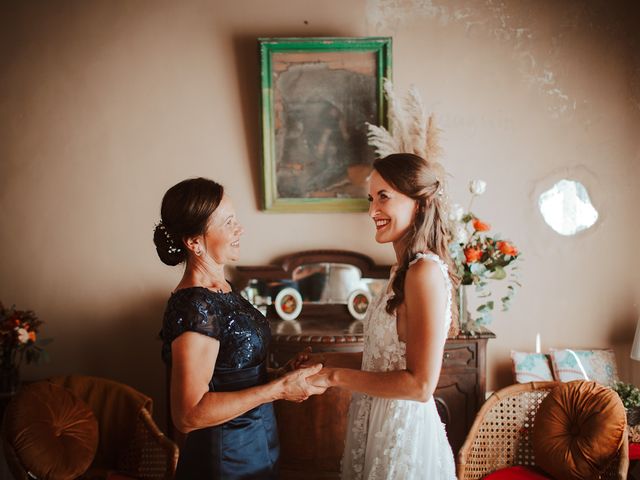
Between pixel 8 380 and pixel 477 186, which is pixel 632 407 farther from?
pixel 8 380

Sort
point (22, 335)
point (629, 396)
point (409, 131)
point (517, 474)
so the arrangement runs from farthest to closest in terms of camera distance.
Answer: point (409, 131) < point (22, 335) < point (629, 396) < point (517, 474)

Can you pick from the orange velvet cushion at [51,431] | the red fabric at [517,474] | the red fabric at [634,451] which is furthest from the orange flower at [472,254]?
the orange velvet cushion at [51,431]

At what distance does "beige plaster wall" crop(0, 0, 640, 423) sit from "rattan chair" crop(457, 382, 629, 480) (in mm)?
738

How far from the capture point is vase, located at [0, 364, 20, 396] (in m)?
2.89

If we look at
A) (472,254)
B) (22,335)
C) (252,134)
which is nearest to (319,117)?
(252,134)

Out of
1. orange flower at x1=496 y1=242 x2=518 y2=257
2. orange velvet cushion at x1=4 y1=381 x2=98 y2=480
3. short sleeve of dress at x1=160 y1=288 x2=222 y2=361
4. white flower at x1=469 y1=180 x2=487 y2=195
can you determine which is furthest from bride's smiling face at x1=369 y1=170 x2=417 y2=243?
orange velvet cushion at x1=4 y1=381 x2=98 y2=480

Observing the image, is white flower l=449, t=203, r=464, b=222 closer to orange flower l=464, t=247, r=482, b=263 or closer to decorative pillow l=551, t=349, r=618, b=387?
orange flower l=464, t=247, r=482, b=263

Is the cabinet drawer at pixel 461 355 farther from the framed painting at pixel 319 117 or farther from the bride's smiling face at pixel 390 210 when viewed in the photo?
the bride's smiling face at pixel 390 210

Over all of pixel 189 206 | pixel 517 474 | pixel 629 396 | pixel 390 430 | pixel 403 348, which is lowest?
pixel 517 474

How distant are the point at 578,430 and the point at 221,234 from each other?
182 cm

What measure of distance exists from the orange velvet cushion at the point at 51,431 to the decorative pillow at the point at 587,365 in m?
2.60

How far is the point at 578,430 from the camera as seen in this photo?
2254 mm

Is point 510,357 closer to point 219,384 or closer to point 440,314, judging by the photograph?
point 440,314

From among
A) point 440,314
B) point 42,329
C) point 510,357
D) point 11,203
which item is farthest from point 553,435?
point 11,203
